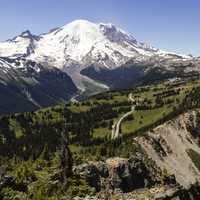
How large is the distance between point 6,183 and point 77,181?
9896 millimetres

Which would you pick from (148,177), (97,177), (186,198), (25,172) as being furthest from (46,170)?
(186,198)

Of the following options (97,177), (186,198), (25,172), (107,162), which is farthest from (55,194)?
(186,198)

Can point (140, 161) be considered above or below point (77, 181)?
above

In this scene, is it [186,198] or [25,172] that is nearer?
[25,172]

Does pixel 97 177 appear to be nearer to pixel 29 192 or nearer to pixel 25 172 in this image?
pixel 25 172

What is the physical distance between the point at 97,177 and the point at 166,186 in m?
40.1

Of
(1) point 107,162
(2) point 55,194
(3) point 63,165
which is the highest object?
(1) point 107,162

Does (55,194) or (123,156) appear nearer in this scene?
(55,194)

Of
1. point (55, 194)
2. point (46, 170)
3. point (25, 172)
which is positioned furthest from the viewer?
point (46, 170)

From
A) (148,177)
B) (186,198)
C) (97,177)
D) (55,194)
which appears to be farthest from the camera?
(186,198)

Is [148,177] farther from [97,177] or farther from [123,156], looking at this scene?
[97,177]

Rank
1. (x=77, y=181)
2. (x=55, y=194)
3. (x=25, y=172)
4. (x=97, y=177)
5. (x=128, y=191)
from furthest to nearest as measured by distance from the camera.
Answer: (x=128, y=191) < (x=97, y=177) < (x=25, y=172) < (x=77, y=181) < (x=55, y=194)

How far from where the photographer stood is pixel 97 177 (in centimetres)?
14338

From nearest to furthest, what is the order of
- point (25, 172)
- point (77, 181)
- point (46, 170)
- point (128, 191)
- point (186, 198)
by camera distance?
point (77, 181) < point (25, 172) < point (46, 170) < point (128, 191) < point (186, 198)
